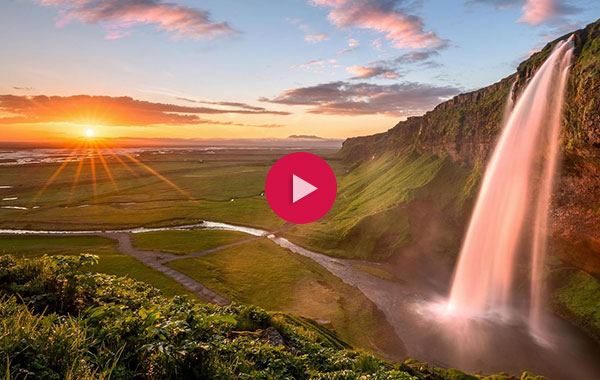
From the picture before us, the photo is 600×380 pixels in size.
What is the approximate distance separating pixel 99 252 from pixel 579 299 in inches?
3225

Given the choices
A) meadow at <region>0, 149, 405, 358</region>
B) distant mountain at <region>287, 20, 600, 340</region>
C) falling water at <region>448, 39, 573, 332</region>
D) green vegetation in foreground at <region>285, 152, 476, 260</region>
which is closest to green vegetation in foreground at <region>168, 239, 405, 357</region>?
meadow at <region>0, 149, 405, 358</region>

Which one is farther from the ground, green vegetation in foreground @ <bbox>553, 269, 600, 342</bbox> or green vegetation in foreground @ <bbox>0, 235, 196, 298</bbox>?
green vegetation in foreground @ <bbox>553, 269, 600, 342</bbox>

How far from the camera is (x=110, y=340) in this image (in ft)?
24.3

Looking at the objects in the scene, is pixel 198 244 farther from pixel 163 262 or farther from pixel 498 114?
pixel 498 114

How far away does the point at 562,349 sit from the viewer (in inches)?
1265

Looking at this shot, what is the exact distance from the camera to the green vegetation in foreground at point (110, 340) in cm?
592

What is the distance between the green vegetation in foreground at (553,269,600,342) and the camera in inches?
1380

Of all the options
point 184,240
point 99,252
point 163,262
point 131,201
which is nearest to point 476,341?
point 163,262

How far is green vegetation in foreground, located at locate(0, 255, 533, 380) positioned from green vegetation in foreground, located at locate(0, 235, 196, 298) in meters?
34.4

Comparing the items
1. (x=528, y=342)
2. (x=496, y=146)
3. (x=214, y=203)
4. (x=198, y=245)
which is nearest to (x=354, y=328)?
(x=528, y=342)

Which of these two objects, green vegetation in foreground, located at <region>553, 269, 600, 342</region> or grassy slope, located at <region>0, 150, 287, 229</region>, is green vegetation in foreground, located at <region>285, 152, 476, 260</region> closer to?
Answer: grassy slope, located at <region>0, 150, 287, 229</region>

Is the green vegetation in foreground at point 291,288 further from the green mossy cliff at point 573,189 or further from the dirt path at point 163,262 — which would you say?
the green mossy cliff at point 573,189

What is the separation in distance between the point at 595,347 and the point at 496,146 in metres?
38.6

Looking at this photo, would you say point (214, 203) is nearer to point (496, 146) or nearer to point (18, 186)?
point (496, 146)
